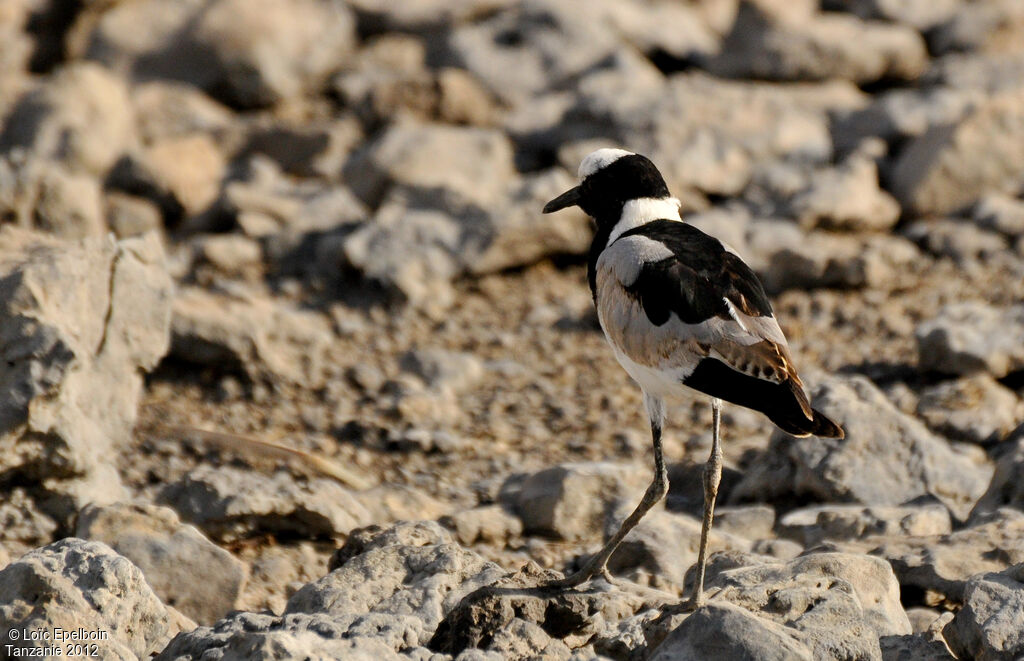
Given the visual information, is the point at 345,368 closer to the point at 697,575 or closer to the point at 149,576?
the point at 149,576

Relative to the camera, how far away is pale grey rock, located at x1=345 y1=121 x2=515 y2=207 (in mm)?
9750

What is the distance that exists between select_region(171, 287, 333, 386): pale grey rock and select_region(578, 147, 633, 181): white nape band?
2487 mm

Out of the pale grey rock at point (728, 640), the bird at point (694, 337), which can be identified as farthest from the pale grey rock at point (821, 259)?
the pale grey rock at point (728, 640)

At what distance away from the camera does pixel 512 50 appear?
11578mm

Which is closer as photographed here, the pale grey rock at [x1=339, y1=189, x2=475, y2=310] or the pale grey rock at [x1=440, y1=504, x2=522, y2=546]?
the pale grey rock at [x1=440, y1=504, x2=522, y2=546]

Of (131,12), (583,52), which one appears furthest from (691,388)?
(131,12)

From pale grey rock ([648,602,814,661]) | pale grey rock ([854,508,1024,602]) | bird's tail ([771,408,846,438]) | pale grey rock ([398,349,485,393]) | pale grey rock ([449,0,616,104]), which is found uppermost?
bird's tail ([771,408,846,438])

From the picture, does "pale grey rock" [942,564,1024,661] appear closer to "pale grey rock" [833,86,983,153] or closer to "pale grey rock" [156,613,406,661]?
"pale grey rock" [156,613,406,661]

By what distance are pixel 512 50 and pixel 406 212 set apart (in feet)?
9.22

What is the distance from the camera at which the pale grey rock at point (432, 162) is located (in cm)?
975

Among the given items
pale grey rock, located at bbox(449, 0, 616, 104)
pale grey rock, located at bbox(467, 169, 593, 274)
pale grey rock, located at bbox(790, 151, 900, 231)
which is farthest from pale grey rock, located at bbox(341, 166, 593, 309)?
pale grey rock, located at bbox(449, 0, 616, 104)

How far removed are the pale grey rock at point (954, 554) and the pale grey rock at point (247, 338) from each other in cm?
359

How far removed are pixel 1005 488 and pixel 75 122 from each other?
24.0 feet

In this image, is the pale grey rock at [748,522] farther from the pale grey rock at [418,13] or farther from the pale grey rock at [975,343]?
the pale grey rock at [418,13]
